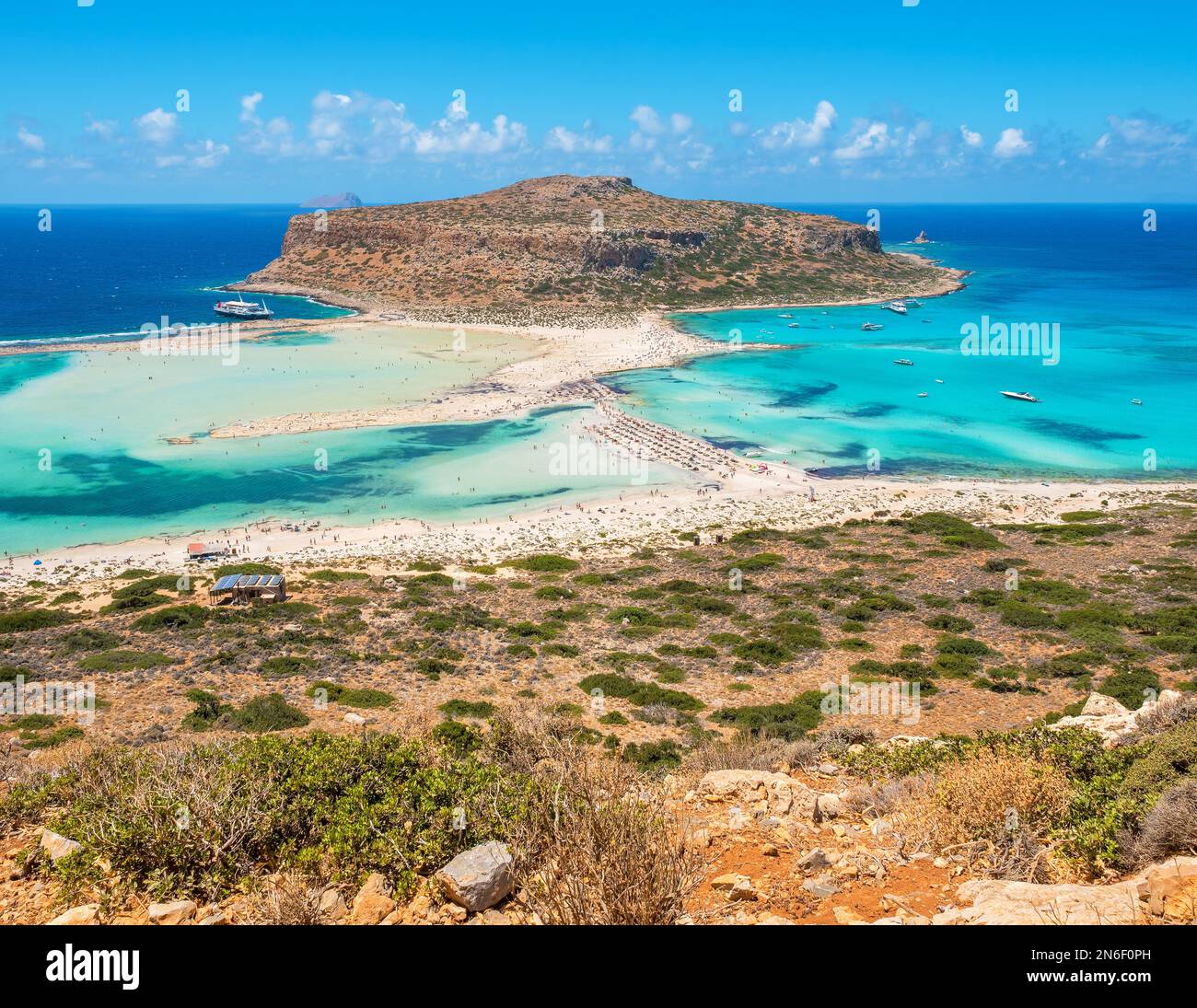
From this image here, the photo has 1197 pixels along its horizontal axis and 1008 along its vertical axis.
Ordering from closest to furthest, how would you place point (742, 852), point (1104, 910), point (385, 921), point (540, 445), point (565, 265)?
point (1104, 910)
point (385, 921)
point (742, 852)
point (540, 445)
point (565, 265)

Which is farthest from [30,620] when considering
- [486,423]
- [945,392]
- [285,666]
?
[945,392]

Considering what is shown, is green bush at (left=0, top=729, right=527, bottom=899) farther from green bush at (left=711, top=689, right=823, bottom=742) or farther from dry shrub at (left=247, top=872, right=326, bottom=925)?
green bush at (left=711, top=689, right=823, bottom=742)

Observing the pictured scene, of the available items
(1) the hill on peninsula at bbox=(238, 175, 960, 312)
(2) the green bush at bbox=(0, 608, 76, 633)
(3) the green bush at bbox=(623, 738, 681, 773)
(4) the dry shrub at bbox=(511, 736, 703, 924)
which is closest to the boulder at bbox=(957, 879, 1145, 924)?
(4) the dry shrub at bbox=(511, 736, 703, 924)

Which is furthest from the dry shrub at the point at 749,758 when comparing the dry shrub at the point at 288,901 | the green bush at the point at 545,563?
the green bush at the point at 545,563

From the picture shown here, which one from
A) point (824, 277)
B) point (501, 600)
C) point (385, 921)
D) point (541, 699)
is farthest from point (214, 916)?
point (824, 277)

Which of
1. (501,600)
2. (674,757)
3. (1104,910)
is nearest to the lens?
(1104,910)
